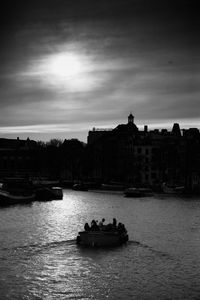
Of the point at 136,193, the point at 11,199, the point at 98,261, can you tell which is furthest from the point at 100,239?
the point at 136,193

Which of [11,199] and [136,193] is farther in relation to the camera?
[136,193]

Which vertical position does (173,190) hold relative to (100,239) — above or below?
above

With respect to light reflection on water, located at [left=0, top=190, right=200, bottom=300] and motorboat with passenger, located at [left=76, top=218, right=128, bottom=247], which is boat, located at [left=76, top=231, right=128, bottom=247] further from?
light reflection on water, located at [left=0, top=190, right=200, bottom=300]

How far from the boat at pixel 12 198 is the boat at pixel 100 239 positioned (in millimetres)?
65959

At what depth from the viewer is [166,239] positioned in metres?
71.2

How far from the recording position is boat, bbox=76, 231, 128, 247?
63.8 m

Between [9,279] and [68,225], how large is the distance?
3845cm

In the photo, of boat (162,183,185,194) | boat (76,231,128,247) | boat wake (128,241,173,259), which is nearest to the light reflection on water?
boat wake (128,241,173,259)

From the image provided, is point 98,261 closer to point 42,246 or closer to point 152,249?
point 152,249

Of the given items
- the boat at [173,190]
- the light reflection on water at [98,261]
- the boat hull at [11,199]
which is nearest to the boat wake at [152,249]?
the light reflection on water at [98,261]

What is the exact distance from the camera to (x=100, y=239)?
2515 inches

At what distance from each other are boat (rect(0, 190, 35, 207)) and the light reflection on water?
108ft

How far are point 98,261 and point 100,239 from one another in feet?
23.6

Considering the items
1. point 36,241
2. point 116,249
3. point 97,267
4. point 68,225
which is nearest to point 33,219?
point 68,225
